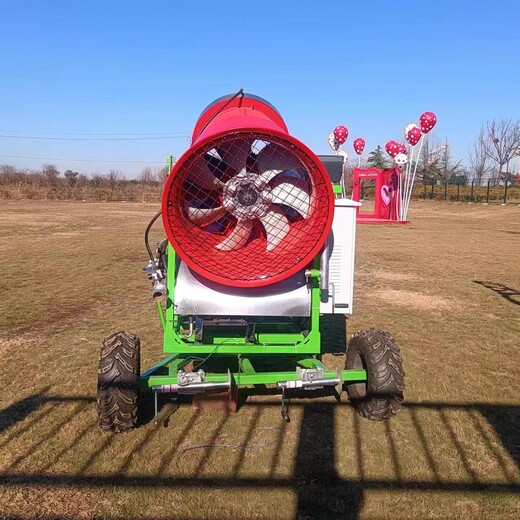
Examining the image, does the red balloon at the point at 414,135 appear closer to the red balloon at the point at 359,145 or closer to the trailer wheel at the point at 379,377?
the red balloon at the point at 359,145

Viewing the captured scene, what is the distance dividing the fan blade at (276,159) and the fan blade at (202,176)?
1.02 feet

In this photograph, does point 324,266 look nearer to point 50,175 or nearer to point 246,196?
point 246,196

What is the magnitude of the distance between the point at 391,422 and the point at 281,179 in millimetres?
1944

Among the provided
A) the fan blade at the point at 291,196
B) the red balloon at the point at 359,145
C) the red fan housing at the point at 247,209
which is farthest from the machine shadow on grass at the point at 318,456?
the red balloon at the point at 359,145

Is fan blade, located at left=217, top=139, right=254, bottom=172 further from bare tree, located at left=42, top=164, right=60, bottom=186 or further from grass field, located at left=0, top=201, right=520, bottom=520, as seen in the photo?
bare tree, located at left=42, top=164, right=60, bottom=186

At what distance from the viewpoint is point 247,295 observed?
141 inches

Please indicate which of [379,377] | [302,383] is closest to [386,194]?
[379,377]

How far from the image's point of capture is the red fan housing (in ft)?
10.9

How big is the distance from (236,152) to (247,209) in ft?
1.25

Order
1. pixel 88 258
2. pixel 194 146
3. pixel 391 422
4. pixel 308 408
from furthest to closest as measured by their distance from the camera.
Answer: pixel 88 258, pixel 308 408, pixel 391 422, pixel 194 146

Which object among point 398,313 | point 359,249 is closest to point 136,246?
point 359,249

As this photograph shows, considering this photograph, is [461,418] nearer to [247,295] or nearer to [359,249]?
[247,295]

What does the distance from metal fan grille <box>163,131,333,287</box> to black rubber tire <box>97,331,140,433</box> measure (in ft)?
2.64

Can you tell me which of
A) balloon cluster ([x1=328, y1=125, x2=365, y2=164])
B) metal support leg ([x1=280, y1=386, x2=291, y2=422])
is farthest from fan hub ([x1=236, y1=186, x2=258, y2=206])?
balloon cluster ([x1=328, y1=125, x2=365, y2=164])
